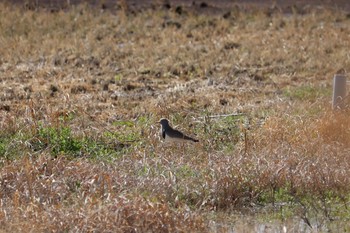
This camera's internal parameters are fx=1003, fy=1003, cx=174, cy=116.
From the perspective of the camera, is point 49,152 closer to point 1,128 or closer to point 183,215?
point 1,128

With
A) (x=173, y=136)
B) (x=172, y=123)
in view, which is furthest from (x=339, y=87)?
(x=173, y=136)

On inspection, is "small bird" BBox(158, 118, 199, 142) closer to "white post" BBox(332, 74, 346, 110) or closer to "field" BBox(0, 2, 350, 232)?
"field" BBox(0, 2, 350, 232)

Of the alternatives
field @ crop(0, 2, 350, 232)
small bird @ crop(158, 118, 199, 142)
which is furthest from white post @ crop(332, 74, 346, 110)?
small bird @ crop(158, 118, 199, 142)

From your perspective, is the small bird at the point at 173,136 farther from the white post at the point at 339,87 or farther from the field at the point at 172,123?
the white post at the point at 339,87

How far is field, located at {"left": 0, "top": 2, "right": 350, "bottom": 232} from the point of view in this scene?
8844 millimetres

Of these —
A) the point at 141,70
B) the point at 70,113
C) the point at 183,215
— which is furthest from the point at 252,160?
the point at 141,70

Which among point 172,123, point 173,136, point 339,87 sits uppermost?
point 339,87

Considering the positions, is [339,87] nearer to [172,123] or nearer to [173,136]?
[172,123]

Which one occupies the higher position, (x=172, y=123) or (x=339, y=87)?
(x=339, y=87)

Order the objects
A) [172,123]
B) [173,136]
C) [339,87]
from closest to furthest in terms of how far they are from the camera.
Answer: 1. [173,136]
2. [339,87]
3. [172,123]

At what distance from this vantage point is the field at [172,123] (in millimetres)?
8844

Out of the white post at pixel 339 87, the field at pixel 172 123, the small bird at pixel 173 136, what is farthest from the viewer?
the white post at pixel 339 87

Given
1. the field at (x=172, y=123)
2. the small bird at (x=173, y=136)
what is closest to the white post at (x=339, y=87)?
the field at (x=172, y=123)

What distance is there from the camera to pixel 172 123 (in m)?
12.5
